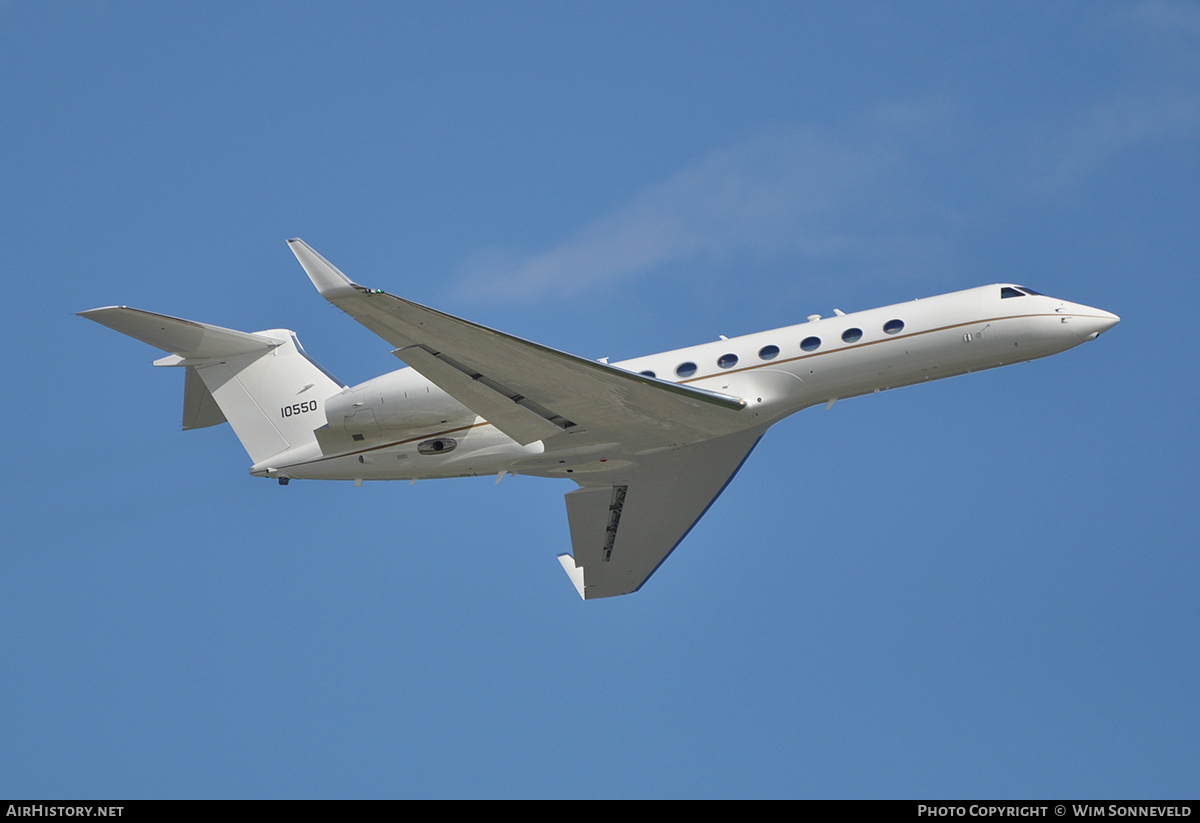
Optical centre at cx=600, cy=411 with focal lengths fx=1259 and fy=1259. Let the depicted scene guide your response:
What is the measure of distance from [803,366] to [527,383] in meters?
5.52

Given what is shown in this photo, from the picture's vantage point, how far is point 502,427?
973 inches

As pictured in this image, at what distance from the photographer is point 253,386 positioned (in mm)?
27500

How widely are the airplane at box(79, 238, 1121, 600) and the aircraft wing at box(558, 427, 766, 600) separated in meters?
0.12

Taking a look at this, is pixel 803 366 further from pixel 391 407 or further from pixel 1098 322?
pixel 391 407

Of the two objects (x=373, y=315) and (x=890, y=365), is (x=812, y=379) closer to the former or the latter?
(x=890, y=365)

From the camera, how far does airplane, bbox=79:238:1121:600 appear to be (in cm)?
2364

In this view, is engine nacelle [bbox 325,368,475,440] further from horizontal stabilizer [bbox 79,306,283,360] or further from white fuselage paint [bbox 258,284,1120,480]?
horizontal stabilizer [bbox 79,306,283,360]

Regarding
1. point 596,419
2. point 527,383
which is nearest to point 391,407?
point 527,383

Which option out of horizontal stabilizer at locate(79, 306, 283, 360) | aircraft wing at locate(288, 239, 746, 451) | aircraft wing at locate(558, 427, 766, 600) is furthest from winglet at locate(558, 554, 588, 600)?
horizontal stabilizer at locate(79, 306, 283, 360)

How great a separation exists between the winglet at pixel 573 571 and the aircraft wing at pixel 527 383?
19.5ft

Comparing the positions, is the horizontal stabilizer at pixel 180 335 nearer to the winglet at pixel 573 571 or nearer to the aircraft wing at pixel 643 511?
the aircraft wing at pixel 643 511
